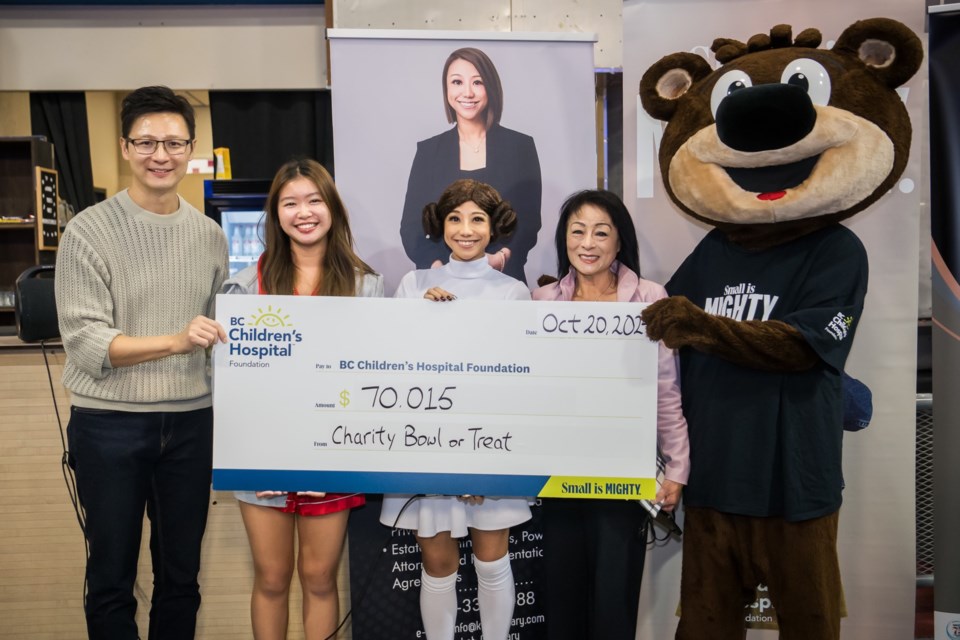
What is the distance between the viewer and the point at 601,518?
2012mm

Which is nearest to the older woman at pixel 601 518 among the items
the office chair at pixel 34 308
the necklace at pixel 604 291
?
the necklace at pixel 604 291

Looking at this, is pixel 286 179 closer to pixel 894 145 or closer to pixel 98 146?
pixel 894 145

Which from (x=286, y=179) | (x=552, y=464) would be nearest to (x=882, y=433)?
(x=552, y=464)

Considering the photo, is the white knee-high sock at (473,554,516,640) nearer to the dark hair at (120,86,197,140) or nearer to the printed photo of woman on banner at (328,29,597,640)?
the printed photo of woman on banner at (328,29,597,640)

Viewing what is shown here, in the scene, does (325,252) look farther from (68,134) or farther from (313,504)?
(68,134)

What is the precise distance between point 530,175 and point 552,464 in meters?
1.04

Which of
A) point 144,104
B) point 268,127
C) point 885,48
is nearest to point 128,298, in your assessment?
point 144,104

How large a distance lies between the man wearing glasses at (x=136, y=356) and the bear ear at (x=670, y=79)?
132 cm

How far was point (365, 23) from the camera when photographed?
2.79 meters

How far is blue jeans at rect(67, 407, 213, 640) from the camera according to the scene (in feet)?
6.32

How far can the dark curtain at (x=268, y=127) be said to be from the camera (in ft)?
17.5

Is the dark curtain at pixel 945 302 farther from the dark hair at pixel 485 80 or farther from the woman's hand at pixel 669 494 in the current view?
the dark hair at pixel 485 80

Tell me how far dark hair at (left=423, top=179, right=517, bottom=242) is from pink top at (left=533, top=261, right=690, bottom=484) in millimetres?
381

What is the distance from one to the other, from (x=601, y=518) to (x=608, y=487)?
0.49 ft
